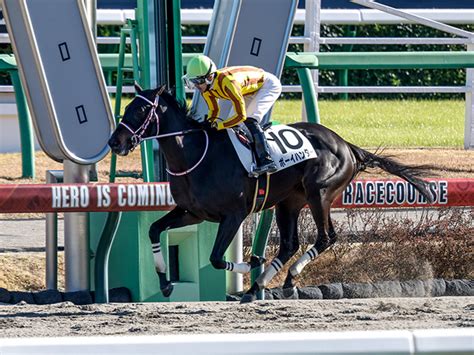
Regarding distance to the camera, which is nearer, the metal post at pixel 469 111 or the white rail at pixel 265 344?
the white rail at pixel 265 344

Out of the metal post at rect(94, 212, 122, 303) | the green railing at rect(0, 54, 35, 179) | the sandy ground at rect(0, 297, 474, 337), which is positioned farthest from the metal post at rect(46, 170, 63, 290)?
the green railing at rect(0, 54, 35, 179)

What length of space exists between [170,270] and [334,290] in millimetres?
1129

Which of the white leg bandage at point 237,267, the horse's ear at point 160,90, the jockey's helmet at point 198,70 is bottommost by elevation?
the white leg bandage at point 237,267

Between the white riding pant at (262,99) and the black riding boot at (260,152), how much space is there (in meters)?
0.12

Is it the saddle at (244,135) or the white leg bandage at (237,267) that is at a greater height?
the saddle at (244,135)

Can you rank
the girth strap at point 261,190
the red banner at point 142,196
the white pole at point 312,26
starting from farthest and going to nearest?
1. the white pole at point 312,26
2. the girth strap at point 261,190
3. the red banner at point 142,196

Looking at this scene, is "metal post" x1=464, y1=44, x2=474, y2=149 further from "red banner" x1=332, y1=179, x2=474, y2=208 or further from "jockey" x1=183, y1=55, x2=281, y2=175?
"jockey" x1=183, y1=55, x2=281, y2=175

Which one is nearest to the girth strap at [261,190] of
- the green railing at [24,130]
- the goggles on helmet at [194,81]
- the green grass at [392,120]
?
the goggles on helmet at [194,81]

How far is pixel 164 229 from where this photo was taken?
7.69m

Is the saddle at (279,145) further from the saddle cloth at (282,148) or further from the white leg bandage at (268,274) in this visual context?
the white leg bandage at (268,274)

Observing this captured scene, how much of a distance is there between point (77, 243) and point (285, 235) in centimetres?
138

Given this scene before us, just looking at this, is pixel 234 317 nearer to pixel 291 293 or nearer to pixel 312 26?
pixel 291 293

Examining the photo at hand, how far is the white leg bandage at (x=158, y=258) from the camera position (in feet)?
25.1

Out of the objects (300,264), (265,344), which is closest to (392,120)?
(300,264)
